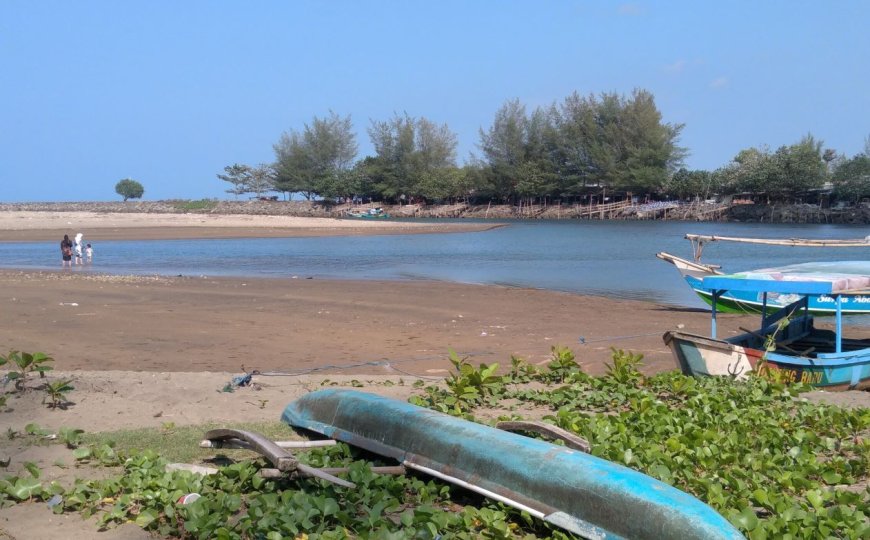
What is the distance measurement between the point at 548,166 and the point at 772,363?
80.0 meters

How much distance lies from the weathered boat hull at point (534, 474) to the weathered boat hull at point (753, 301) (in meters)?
8.03

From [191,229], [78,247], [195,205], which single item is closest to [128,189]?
[195,205]

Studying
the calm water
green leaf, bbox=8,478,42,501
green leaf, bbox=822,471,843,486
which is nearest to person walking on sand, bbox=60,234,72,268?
the calm water

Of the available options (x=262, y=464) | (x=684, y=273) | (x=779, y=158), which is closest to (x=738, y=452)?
(x=262, y=464)

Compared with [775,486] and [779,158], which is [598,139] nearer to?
[779,158]

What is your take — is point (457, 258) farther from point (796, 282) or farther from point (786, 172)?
point (786, 172)

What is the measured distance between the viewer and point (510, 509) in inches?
182

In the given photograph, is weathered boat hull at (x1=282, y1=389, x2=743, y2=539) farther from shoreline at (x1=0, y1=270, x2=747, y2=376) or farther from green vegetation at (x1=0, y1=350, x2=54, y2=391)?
shoreline at (x1=0, y1=270, x2=747, y2=376)

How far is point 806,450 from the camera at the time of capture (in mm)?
5938

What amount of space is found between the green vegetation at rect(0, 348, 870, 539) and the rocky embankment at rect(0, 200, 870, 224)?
6528cm

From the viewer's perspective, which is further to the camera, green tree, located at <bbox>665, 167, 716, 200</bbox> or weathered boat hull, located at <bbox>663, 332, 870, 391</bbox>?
green tree, located at <bbox>665, 167, 716, 200</bbox>

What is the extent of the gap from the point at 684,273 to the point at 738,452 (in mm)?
13464

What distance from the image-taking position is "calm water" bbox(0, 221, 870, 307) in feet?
84.2

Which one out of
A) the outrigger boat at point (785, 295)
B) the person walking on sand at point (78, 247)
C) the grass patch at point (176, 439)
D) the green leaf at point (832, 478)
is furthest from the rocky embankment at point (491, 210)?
the grass patch at point (176, 439)
